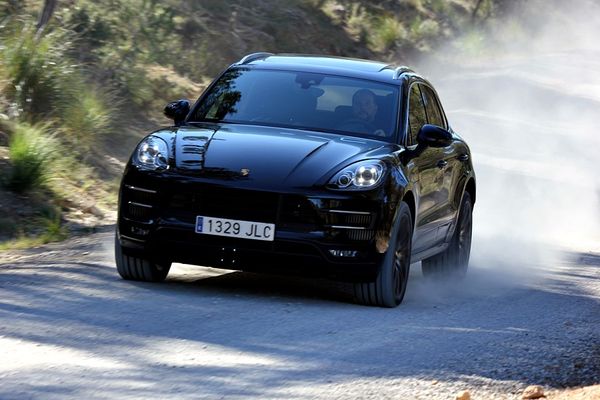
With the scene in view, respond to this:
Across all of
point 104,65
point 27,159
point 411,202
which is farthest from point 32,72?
point 411,202

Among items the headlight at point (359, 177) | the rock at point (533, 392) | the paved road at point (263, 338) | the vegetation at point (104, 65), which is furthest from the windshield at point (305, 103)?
the rock at point (533, 392)

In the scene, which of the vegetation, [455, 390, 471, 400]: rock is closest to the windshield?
the vegetation

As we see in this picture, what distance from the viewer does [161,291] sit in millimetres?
8961

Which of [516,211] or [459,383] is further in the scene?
[516,211]

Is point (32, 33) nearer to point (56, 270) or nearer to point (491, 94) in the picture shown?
point (56, 270)

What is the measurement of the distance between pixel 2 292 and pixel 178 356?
2.27 meters

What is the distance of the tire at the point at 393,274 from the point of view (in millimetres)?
8922

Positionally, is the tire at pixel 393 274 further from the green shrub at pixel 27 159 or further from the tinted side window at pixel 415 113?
the green shrub at pixel 27 159

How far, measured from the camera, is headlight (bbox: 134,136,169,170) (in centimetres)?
888

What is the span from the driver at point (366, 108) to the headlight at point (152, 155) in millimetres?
1605

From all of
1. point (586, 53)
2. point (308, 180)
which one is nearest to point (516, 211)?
point (308, 180)

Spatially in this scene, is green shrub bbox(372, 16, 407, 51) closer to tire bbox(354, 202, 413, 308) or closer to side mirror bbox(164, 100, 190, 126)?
side mirror bbox(164, 100, 190, 126)

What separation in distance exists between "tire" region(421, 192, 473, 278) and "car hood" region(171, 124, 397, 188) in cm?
226

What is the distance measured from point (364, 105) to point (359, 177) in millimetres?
1390
